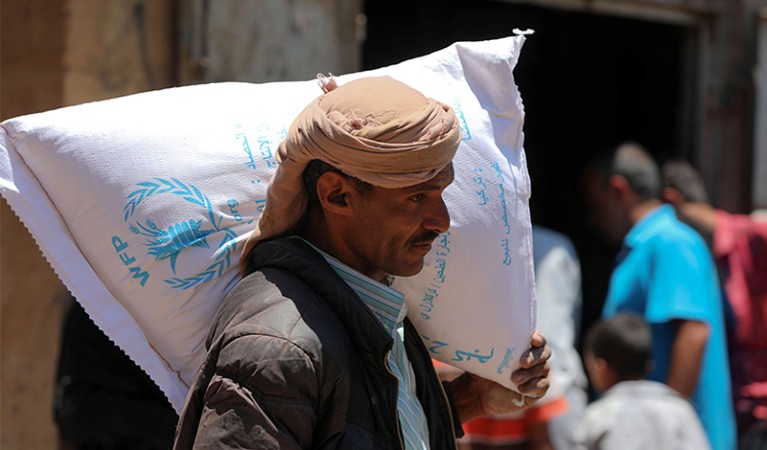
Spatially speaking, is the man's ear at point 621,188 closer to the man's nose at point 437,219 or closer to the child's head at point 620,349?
the child's head at point 620,349

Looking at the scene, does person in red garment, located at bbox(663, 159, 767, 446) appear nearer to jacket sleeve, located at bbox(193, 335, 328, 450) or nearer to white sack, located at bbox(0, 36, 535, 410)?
white sack, located at bbox(0, 36, 535, 410)

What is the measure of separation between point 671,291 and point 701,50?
1.65 metres

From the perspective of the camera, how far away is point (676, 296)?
14.1 ft

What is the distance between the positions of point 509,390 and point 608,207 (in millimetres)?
2825

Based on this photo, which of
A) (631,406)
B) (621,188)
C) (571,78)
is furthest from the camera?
(571,78)

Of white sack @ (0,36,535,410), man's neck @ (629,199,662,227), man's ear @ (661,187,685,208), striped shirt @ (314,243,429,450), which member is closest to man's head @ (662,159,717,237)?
man's ear @ (661,187,685,208)

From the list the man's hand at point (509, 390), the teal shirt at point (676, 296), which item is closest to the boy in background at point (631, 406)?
the teal shirt at point (676, 296)

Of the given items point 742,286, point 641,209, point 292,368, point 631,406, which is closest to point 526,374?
point 292,368

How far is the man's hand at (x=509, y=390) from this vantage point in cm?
219

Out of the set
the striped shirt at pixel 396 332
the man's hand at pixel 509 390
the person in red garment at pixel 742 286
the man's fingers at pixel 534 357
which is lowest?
the person in red garment at pixel 742 286

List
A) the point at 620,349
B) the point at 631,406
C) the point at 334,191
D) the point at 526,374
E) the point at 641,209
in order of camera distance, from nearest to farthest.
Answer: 1. the point at 334,191
2. the point at 526,374
3. the point at 631,406
4. the point at 620,349
5. the point at 641,209

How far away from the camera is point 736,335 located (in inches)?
188

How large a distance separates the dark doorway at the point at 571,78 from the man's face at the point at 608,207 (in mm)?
926

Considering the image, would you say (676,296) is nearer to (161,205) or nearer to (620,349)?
(620,349)
